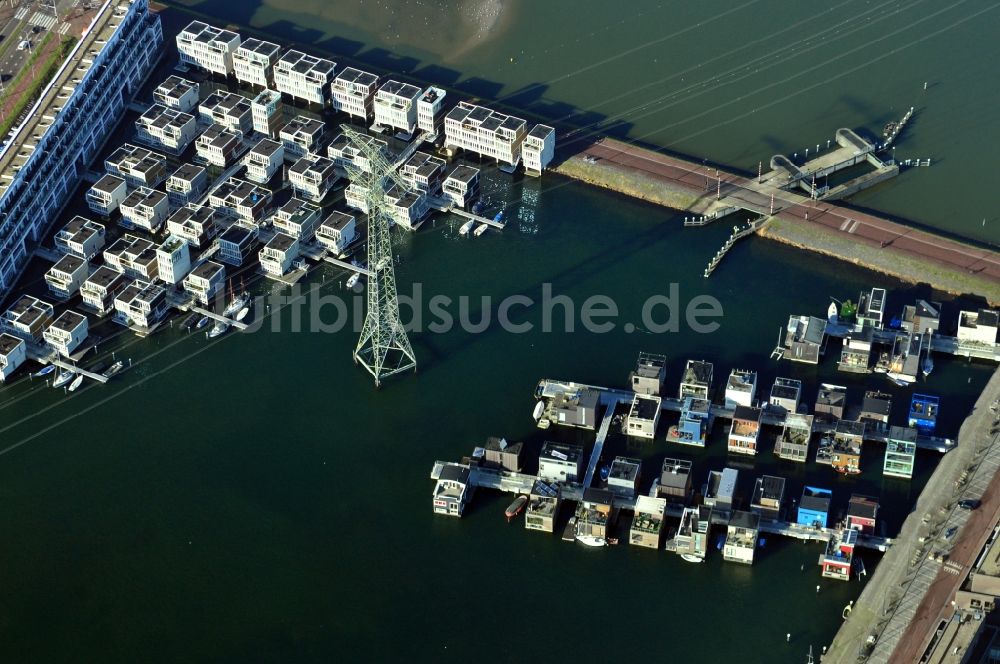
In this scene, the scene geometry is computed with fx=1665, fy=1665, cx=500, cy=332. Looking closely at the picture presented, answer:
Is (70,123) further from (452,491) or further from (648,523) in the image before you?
(648,523)

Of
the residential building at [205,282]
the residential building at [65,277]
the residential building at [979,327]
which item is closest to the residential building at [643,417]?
the residential building at [979,327]

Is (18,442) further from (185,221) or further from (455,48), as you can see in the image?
(455,48)

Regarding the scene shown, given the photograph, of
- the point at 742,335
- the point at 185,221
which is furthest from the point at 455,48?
the point at 742,335

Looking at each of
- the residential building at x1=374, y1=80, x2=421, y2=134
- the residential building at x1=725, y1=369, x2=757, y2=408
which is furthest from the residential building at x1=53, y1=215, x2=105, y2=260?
the residential building at x1=725, y1=369, x2=757, y2=408

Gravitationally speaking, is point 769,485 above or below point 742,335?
below

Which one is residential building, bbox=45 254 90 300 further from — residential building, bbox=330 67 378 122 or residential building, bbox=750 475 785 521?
residential building, bbox=750 475 785 521

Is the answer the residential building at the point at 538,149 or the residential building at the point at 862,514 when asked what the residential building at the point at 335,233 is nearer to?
the residential building at the point at 538,149

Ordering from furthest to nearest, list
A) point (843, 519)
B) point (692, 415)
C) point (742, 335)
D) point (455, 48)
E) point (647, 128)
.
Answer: point (455, 48) → point (647, 128) → point (742, 335) → point (692, 415) → point (843, 519)
